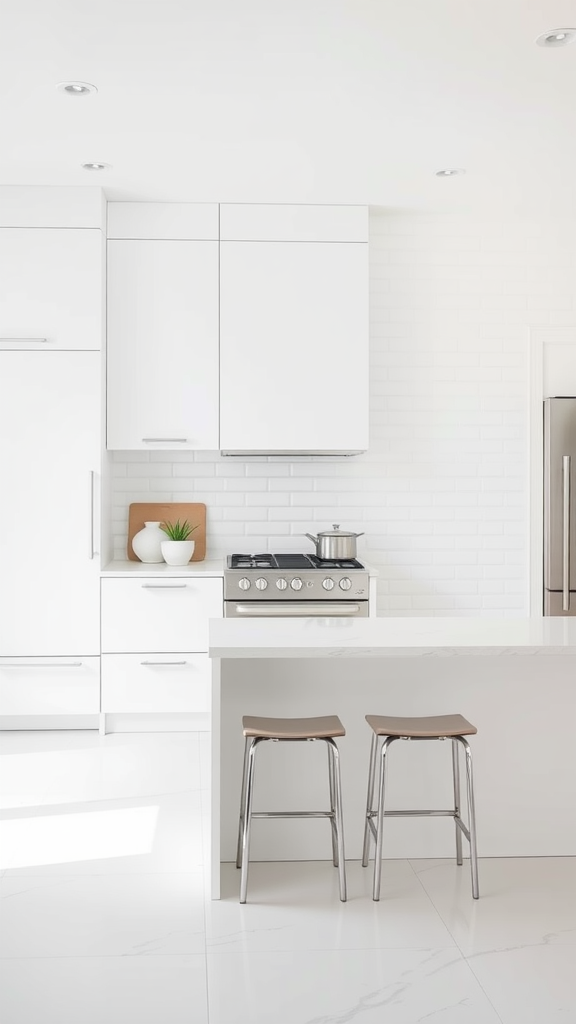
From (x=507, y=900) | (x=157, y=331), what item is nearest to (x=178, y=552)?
(x=157, y=331)

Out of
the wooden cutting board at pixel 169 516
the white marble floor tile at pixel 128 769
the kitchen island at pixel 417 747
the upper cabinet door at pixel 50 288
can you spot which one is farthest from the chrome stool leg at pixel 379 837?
the upper cabinet door at pixel 50 288

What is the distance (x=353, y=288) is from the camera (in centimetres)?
508

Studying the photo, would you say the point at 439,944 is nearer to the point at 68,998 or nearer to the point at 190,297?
the point at 68,998

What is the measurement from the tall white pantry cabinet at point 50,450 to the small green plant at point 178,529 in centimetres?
52

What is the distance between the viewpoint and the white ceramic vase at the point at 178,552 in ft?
16.8

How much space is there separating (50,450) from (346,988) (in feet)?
10.6

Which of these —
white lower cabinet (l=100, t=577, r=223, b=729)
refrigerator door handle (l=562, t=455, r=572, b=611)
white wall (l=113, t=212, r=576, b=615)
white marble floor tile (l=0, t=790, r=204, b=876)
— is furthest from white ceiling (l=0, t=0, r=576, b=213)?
white marble floor tile (l=0, t=790, r=204, b=876)

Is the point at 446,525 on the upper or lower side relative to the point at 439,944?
upper

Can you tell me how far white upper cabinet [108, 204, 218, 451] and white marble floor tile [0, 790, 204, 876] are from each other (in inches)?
79.6

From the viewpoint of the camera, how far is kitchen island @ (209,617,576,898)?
3.29 m

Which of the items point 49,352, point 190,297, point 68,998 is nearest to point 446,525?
point 190,297

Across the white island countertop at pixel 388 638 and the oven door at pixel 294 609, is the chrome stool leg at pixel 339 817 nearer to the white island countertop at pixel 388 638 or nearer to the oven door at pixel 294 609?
the white island countertop at pixel 388 638

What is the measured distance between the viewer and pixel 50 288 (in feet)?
15.9

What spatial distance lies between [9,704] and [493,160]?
363 centimetres
